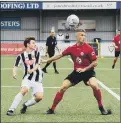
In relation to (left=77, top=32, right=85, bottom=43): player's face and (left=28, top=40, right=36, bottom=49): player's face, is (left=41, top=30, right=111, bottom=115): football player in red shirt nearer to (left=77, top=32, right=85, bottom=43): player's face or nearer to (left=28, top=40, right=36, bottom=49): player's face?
(left=77, top=32, right=85, bottom=43): player's face

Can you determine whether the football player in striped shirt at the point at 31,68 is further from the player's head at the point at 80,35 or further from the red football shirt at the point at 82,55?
the player's head at the point at 80,35

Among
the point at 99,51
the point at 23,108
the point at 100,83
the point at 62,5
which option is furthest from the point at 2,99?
the point at 62,5

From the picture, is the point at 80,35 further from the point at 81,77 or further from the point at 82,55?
the point at 81,77

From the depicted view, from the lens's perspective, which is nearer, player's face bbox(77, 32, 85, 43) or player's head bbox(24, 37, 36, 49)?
player's face bbox(77, 32, 85, 43)

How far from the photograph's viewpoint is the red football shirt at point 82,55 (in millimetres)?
9508

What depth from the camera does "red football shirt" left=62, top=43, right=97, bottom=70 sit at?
9508mm

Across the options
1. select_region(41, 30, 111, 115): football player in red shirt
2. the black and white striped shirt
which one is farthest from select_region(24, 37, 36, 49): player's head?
select_region(41, 30, 111, 115): football player in red shirt

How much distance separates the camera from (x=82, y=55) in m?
9.51

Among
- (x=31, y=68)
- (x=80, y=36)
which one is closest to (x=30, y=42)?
(x=31, y=68)

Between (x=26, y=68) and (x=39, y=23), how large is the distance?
33.7 meters

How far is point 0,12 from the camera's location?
43406 millimetres

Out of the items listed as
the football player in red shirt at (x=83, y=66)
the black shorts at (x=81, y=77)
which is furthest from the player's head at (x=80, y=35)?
the black shorts at (x=81, y=77)

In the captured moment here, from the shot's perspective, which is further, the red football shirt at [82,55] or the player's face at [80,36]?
the red football shirt at [82,55]

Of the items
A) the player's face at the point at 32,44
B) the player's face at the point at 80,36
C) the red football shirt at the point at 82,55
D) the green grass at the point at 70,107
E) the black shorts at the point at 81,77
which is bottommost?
the green grass at the point at 70,107
